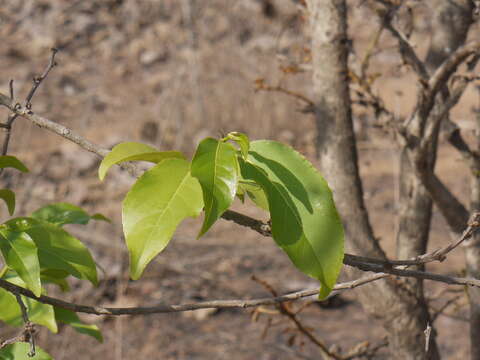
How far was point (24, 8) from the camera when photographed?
10.0m

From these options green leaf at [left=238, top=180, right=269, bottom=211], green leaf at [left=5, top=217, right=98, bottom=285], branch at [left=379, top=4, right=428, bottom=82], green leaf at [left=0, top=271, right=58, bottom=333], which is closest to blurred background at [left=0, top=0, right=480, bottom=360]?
branch at [left=379, top=4, right=428, bottom=82]

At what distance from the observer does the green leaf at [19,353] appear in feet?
2.75

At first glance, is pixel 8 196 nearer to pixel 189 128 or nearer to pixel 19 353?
pixel 19 353

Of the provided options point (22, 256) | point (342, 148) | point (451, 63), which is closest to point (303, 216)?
point (22, 256)

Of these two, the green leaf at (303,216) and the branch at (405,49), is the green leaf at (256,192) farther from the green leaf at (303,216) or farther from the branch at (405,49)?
the branch at (405,49)

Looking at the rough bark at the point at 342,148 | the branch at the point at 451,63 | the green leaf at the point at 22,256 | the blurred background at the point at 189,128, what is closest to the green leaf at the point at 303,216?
the blurred background at the point at 189,128

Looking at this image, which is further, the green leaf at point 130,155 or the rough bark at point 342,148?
the rough bark at point 342,148

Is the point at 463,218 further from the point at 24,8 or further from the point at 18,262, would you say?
the point at 24,8

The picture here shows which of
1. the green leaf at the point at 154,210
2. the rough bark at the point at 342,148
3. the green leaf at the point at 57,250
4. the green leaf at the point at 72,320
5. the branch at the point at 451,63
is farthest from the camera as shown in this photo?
the rough bark at the point at 342,148

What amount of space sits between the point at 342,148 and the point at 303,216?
2.54ft

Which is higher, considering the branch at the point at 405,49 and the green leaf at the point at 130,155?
the branch at the point at 405,49

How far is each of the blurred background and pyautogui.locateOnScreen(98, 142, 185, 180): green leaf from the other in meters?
0.17

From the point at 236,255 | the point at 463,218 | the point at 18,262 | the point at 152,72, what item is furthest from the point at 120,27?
the point at 18,262

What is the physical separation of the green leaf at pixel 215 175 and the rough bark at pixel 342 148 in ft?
2.65
